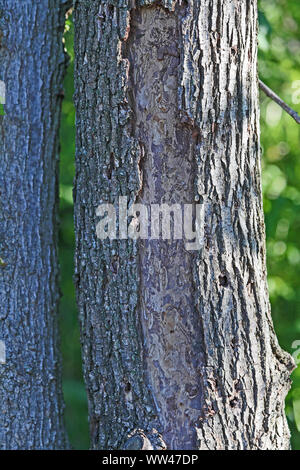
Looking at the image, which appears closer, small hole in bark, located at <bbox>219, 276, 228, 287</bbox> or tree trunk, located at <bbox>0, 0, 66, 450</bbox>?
small hole in bark, located at <bbox>219, 276, 228, 287</bbox>

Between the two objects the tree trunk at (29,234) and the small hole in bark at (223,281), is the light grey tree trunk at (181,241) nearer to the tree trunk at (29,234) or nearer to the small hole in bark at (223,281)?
the small hole in bark at (223,281)

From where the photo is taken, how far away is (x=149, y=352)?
2.01 meters

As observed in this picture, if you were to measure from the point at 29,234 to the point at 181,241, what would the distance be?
0.78m

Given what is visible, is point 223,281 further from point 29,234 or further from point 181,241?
point 29,234

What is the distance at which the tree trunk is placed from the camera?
235 centimetres

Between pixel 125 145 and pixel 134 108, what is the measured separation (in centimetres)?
14

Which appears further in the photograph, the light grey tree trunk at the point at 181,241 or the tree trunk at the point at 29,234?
the tree trunk at the point at 29,234

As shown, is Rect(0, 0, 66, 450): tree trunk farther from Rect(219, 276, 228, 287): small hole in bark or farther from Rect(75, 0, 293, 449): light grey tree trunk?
Rect(219, 276, 228, 287): small hole in bark

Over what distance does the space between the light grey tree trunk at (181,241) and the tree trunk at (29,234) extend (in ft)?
1.56

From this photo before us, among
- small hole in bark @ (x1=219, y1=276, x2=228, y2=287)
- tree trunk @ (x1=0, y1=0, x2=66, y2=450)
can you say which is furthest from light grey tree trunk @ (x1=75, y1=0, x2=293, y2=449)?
Answer: tree trunk @ (x1=0, y1=0, x2=66, y2=450)

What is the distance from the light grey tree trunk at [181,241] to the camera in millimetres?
1967

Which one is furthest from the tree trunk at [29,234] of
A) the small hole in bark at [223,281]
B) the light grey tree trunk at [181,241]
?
the small hole in bark at [223,281]

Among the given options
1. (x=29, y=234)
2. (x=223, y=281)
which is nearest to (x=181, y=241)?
(x=223, y=281)

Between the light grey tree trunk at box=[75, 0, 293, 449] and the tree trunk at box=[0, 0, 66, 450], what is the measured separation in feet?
1.56
